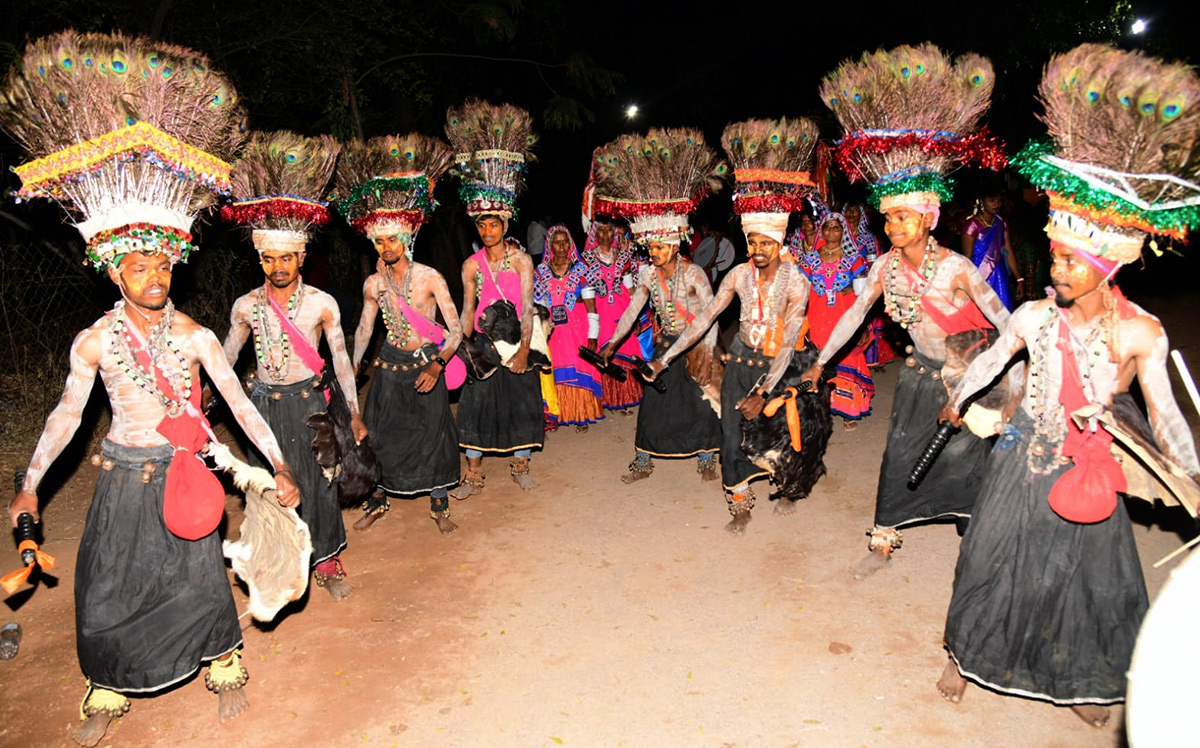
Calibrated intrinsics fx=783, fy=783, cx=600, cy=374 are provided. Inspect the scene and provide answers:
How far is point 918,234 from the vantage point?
444 centimetres

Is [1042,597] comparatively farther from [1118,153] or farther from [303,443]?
[303,443]

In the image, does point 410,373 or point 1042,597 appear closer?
point 1042,597

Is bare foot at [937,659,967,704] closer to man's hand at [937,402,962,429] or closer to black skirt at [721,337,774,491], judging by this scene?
man's hand at [937,402,962,429]

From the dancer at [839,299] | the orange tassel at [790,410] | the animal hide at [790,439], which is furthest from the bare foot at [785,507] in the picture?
the dancer at [839,299]

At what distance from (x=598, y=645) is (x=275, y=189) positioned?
3.22 meters

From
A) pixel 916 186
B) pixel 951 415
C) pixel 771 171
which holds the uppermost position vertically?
pixel 771 171

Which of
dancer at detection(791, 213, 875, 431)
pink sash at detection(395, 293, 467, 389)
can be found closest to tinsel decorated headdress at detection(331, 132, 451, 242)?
pink sash at detection(395, 293, 467, 389)

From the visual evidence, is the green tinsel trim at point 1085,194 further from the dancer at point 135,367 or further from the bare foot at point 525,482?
the bare foot at point 525,482

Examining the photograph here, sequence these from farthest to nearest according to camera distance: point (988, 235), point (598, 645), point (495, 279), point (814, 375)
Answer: point (988, 235) < point (495, 279) < point (814, 375) < point (598, 645)

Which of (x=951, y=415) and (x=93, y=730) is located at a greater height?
(x=951, y=415)

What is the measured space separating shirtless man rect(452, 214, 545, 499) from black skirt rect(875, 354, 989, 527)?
2892mm

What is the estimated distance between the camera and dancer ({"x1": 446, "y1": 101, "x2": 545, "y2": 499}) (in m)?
6.14

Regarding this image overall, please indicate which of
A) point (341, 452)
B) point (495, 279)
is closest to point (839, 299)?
point (495, 279)

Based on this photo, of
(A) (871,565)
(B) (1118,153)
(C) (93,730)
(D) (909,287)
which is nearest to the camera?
(B) (1118,153)
